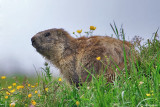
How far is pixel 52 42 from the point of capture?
599cm

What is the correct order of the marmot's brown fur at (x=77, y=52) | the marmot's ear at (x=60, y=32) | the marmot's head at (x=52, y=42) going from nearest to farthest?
the marmot's brown fur at (x=77, y=52) → the marmot's head at (x=52, y=42) → the marmot's ear at (x=60, y=32)

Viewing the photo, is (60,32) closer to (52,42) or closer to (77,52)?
(52,42)

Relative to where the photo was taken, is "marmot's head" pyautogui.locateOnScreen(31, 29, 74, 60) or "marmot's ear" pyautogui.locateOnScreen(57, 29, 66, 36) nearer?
"marmot's head" pyautogui.locateOnScreen(31, 29, 74, 60)

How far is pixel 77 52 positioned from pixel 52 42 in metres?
0.82

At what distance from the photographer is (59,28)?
625 cm

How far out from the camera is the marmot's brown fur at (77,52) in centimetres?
491

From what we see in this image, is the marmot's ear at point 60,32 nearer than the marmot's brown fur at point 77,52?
No

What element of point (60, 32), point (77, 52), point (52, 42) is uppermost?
point (60, 32)

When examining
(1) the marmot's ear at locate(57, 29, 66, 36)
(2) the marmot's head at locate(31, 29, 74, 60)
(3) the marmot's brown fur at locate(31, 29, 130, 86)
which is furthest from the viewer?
(1) the marmot's ear at locate(57, 29, 66, 36)

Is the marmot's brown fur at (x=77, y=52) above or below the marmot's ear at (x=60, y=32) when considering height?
below

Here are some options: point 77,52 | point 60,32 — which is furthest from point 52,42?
point 77,52

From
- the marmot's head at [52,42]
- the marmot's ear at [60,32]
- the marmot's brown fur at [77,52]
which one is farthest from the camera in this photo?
the marmot's ear at [60,32]

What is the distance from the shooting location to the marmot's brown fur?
491 centimetres

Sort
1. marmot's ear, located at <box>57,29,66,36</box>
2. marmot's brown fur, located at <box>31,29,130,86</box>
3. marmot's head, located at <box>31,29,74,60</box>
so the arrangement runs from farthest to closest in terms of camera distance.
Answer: marmot's ear, located at <box>57,29,66,36</box> → marmot's head, located at <box>31,29,74,60</box> → marmot's brown fur, located at <box>31,29,130,86</box>
